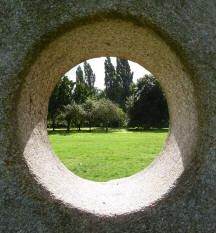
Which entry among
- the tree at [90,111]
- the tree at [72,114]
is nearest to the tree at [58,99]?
the tree at [72,114]

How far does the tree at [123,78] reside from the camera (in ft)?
153

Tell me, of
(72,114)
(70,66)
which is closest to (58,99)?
(72,114)

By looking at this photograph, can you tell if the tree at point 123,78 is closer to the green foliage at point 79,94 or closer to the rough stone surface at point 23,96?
the green foliage at point 79,94

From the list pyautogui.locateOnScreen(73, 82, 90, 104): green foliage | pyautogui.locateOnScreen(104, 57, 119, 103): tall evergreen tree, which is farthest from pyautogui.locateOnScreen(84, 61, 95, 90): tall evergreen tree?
pyautogui.locateOnScreen(73, 82, 90, 104): green foliage

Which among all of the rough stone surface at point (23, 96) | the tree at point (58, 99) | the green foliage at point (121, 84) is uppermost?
the green foliage at point (121, 84)

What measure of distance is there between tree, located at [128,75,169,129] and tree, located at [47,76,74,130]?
424 inches

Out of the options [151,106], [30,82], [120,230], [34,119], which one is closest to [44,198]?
[120,230]

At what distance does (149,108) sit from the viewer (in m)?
32.6

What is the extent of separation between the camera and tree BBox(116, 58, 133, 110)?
46.6 meters

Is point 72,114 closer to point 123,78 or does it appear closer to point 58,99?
point 58,99

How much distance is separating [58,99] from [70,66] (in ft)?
95.2

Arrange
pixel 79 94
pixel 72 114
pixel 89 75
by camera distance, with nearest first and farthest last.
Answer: pixel 72 114 < pixel 79 94 < pixel 89 75

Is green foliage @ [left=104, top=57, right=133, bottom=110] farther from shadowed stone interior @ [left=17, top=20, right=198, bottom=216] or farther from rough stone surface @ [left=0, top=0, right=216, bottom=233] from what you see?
rough stone surface @ [left=0, top=0, right=216, bottom=233]

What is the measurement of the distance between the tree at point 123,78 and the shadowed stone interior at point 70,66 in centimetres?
4400
